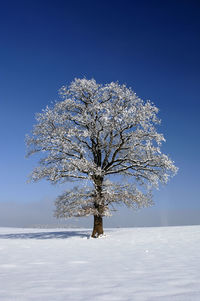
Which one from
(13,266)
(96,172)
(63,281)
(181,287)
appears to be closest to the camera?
(181,287)

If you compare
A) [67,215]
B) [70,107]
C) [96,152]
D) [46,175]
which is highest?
[70,107]

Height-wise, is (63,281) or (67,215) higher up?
(67,215)

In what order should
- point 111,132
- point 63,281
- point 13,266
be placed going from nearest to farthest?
point 63,281, point 13,266, point 111,132

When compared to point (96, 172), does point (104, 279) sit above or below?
below

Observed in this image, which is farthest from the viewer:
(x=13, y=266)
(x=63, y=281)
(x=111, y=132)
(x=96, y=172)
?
(x=111, y=132)

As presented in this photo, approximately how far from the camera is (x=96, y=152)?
2117 cm

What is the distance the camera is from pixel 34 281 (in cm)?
530

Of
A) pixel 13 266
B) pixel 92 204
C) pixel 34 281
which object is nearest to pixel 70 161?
pixel 92 204

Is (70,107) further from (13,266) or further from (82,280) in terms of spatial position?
(82,280)

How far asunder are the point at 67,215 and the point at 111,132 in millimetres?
6479

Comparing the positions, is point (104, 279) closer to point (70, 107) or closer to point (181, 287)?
point (181, 287)

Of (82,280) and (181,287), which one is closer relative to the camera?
(181,287)

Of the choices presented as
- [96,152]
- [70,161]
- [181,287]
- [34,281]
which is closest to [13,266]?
[34,281]

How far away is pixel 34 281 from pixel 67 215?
1450 centimetres
